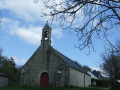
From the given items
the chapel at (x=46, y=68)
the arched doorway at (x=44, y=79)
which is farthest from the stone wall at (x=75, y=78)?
the arched doorway at (x=44, y=79)

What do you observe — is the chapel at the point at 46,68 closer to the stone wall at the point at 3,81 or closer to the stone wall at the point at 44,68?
the stone wall at the point at 44,68

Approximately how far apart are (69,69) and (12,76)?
82.9ft

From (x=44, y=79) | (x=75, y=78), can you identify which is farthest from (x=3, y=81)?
(x=75, y=78)

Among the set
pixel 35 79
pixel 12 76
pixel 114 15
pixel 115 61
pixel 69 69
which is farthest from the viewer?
pixel 12 76

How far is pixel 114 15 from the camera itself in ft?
26.4

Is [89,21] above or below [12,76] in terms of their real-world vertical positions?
above

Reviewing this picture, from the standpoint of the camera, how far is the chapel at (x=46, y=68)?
21.6 metres

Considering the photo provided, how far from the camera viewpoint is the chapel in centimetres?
2162

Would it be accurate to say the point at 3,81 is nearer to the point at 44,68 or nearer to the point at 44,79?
the point at 44,79

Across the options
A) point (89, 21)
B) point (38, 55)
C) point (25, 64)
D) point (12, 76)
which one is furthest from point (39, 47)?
point (12, 76)

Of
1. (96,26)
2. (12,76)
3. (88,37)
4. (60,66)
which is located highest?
(96,26)

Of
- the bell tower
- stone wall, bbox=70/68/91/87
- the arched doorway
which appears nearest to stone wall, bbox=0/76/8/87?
the arched doorway

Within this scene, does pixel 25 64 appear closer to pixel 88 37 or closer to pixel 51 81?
pixel 51 81

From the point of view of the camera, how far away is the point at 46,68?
76.4ft
